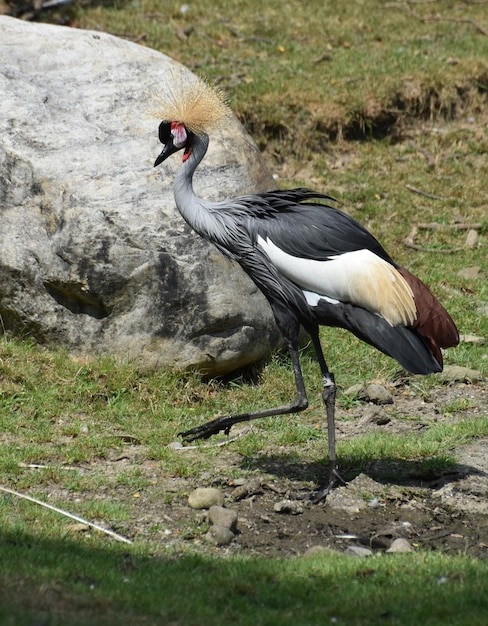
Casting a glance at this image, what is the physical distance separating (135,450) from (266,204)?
187 cm

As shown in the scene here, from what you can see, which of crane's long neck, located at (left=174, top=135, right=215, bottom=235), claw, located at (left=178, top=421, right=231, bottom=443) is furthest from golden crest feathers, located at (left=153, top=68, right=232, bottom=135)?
claw, located at (left=178, top=421, right=231, bottom=443)

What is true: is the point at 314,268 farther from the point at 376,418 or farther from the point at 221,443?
the point at 376,418

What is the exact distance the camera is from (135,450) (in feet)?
20.8

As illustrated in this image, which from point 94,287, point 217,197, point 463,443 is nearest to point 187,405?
point 94,287

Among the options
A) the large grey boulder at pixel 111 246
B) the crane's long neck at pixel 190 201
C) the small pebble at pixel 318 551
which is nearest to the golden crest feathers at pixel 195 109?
the crane's long neck at pixel 190 201

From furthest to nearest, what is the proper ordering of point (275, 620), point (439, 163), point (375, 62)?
point (375, 62) → point (439, 163) → point (275, 620)

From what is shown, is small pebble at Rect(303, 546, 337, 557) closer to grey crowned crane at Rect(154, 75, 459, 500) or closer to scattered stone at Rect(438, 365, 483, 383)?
grey crowned crane at Rect(154, 75, 459, 500)

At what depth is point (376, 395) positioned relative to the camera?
7195 mm

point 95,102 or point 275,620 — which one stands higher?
point 95,102

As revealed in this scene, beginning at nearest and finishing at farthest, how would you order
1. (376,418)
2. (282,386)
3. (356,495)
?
(356,495) → (376,418) → (282,386)

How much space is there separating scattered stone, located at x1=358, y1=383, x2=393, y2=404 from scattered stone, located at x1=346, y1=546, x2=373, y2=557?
226 centimetres

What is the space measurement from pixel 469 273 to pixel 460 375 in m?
1.97

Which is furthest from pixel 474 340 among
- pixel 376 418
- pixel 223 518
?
pixel 223 518

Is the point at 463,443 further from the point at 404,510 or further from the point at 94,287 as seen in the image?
the point at 94,287
